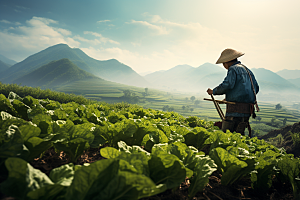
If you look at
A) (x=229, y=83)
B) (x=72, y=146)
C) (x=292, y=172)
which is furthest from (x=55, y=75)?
(x=292, y=172)

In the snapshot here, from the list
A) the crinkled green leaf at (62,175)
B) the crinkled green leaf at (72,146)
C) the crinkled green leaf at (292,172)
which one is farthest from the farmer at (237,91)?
the crinkled green leaf at (62,175)

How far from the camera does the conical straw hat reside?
4.61 m

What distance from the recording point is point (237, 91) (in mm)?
4578

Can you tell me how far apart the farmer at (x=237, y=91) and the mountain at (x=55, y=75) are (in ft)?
669

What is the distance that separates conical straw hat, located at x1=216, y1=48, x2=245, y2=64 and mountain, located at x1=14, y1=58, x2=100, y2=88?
204m

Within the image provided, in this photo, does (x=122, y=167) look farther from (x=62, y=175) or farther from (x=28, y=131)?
(x=28, y=131)

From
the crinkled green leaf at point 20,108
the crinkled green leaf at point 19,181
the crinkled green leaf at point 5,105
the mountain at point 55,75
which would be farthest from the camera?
the mountain at point 55,75

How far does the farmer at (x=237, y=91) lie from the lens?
448 centimetres

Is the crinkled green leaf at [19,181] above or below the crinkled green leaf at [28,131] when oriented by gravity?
below

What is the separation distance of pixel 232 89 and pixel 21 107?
5267 mm

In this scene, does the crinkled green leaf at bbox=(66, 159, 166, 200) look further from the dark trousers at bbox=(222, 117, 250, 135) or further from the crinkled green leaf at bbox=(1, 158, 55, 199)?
the dark trousers at bbox=(222, 117, 250, 135)

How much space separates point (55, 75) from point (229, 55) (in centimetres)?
21785

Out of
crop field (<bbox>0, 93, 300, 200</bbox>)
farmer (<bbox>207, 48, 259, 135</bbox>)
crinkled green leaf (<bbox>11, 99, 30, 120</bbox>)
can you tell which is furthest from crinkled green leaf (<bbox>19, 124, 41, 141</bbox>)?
farmer (<bbox>207, 48, 259, 135</bbox>)

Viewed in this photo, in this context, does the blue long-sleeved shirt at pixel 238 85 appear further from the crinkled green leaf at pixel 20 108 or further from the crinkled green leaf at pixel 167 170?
the crinkled green leaf at pixel 20 108
